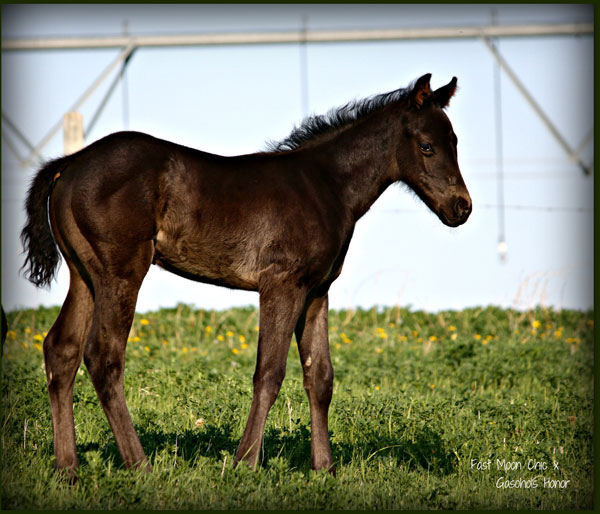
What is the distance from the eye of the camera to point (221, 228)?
535 centimetres

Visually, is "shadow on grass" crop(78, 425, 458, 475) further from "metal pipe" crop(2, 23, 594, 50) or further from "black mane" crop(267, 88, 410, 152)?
"metal pipe" crop(2, 23, 594, 50)

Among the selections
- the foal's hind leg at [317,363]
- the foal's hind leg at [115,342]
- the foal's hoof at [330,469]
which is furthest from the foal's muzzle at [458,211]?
the foal's hind leg at [115,342]

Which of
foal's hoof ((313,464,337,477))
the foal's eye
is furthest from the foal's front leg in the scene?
the foal's eye

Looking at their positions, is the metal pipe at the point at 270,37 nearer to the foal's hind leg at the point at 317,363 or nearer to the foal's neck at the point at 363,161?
the foal's neck at the point at 363,161

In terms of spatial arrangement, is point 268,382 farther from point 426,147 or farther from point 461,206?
point 426,147

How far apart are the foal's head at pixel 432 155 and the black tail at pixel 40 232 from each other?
2530mm

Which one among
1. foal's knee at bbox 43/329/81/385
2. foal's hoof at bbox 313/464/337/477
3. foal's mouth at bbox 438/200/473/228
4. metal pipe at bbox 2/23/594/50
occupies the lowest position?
foal's hoof at bbox 313/464/337/477

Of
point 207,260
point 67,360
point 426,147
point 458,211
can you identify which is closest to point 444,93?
point 426,147

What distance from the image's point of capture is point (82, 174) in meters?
5.16

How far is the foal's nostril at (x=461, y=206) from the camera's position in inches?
227

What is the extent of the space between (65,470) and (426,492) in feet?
7.99

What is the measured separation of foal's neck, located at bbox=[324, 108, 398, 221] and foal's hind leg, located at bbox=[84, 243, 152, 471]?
1.58 m

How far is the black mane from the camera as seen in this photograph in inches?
238

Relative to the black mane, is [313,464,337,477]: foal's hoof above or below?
below
